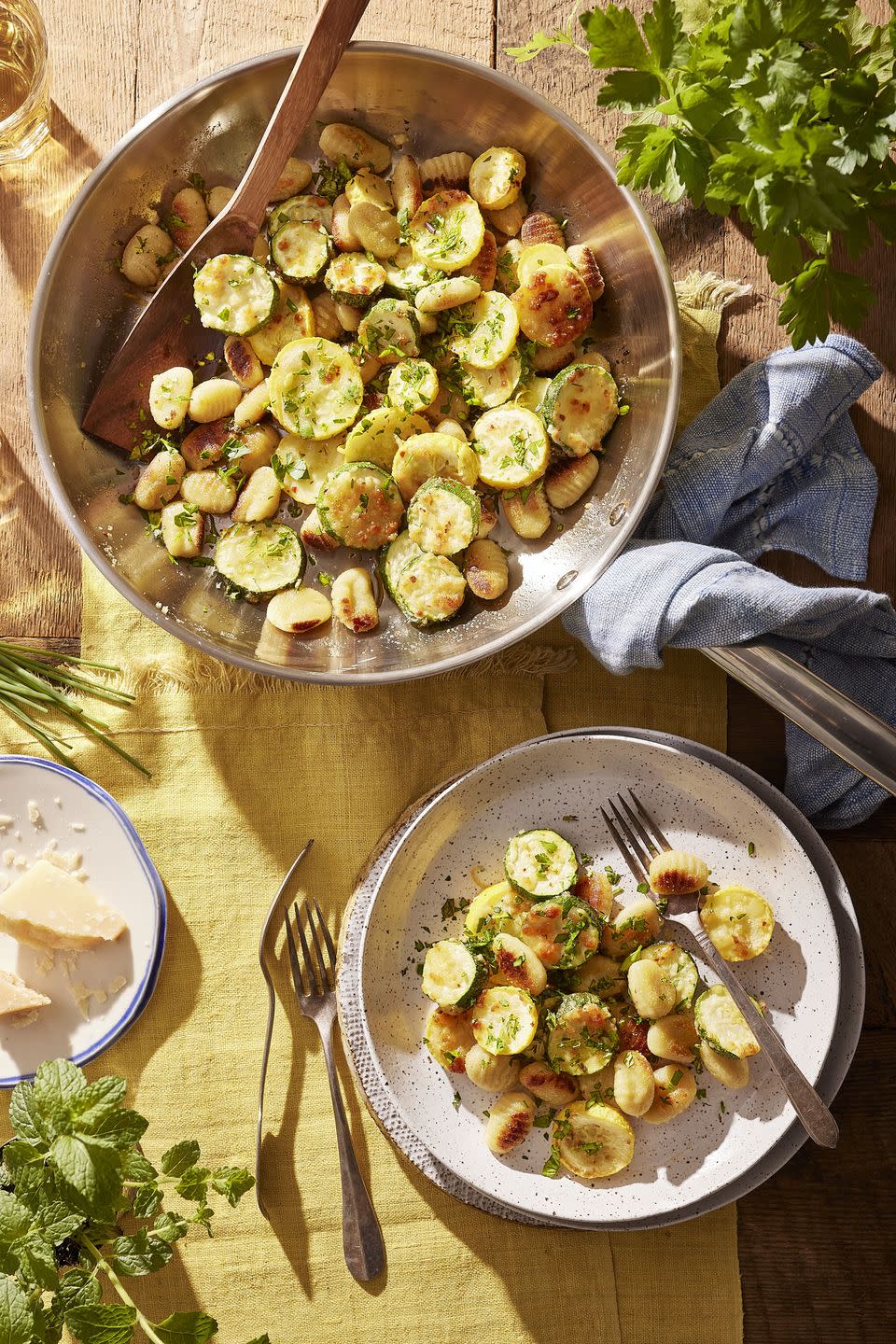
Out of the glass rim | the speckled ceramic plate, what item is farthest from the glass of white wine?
the speckled ceramic plate

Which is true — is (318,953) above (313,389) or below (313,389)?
below

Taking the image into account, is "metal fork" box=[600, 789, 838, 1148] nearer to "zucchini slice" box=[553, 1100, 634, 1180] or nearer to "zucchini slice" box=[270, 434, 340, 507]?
"zucchini slice" box=[553, 1100, 634, 1180]

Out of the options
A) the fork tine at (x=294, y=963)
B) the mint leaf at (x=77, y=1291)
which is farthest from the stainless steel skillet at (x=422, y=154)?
the mint leaf at (x=77, y=1291)

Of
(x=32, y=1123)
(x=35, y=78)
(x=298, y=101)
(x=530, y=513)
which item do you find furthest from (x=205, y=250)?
(x=32, y=1123)

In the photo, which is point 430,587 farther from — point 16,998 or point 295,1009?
point 16,998

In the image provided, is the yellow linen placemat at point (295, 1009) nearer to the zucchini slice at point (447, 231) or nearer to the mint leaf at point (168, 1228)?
the mint leaf at point (168, 1228)

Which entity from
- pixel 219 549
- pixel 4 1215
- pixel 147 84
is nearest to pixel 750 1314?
pixel 4 1215

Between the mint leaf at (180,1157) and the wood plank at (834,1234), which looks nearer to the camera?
the mint leaf at (180,1157)
